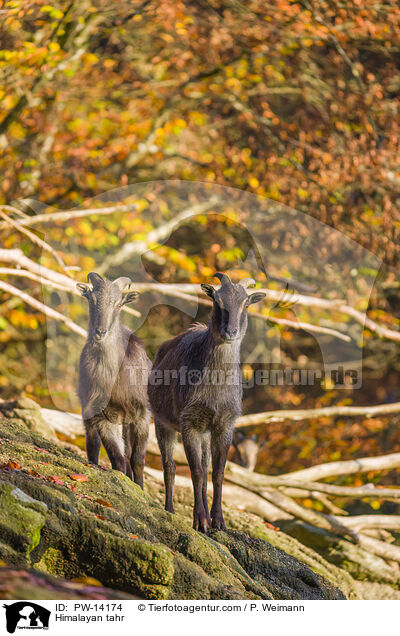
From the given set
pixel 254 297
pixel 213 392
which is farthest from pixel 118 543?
pixel 254 297

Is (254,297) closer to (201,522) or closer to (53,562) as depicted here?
(201,522)

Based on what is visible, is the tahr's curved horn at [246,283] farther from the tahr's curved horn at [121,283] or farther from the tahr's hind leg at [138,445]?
the tahr's hind leg at [138,445]

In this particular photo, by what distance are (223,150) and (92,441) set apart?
37.4 feet

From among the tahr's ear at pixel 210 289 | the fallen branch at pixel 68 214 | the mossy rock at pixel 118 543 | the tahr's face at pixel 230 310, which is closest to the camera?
the mossy rock at pixel 118 543

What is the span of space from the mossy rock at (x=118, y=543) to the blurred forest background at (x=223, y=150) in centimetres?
787

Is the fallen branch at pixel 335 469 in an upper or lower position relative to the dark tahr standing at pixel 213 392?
lower

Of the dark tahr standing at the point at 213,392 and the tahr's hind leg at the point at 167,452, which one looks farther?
the tahr's hind leg at the point at 167,452

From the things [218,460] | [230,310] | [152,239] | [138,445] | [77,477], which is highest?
[230,310]

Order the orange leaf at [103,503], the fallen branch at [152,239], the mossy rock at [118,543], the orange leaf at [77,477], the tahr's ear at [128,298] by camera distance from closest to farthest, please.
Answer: the mossy rock at [118,543] → the orange leaf at [103,503] → the orange leaf at [77,477] → the tahr's ear at [128,298] → the fallen branch at [152,239]

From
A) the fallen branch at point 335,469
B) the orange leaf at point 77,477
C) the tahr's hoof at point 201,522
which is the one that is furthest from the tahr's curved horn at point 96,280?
the fallen branch at point 335,469

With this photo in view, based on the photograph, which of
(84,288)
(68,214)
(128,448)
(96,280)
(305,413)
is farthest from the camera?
(68,214)

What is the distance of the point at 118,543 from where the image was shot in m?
5.55
